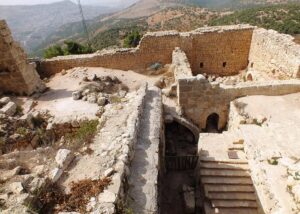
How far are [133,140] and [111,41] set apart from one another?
46167 mm

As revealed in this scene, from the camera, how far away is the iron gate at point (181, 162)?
8932mm

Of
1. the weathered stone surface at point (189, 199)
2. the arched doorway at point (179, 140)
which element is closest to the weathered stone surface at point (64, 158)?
the weathered stone surface at point (189, 199)

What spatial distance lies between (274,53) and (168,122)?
19.8ft

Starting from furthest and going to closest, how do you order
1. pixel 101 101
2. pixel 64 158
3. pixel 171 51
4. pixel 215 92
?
pixel 171 51 < pixel 215 92 < pixel 101 101 < pixel 64 158

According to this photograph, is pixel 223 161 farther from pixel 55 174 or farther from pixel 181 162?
pixel 55 174

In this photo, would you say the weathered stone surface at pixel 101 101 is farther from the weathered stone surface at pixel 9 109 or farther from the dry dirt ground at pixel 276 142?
the dry dirt ground at pixel 276 142

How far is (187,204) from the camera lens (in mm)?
7805

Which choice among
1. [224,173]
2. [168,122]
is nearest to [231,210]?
[224,173]

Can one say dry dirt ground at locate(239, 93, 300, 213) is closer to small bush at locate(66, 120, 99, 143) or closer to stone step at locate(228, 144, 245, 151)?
stone step at locate(228, 144, 245, 151)

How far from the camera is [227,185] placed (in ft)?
25.3

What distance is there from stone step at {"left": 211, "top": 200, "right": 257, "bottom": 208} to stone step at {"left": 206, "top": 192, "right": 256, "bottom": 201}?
0.30 feet

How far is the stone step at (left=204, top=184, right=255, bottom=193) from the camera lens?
750cm

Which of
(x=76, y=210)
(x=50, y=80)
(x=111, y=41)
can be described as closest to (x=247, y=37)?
(x=50, y=80)

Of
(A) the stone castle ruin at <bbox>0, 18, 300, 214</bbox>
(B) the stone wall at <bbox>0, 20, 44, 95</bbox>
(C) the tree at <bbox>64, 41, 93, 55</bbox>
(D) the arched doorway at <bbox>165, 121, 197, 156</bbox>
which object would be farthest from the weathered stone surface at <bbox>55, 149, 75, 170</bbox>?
(C) the tree at <bbox>64, 41, 93, 55</bbox>
